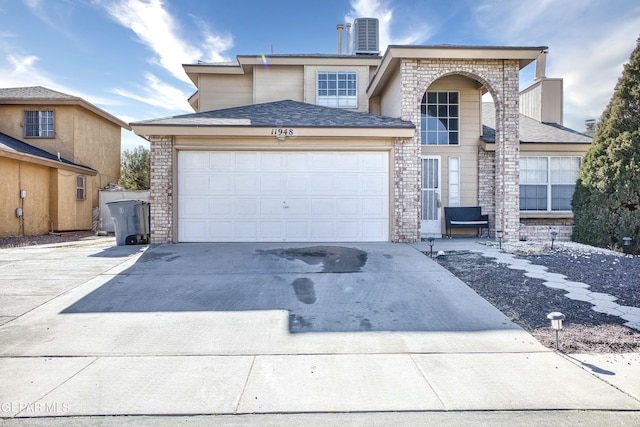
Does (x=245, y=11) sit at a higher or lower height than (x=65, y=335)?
higher

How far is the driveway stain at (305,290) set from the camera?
17.6 feet

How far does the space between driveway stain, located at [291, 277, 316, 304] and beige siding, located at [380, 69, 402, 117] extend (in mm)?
6025

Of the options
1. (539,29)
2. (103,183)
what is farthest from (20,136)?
(539,29)

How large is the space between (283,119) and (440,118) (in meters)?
5.17

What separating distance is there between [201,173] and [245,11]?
24.8 ft

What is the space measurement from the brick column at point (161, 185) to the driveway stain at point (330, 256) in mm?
3136

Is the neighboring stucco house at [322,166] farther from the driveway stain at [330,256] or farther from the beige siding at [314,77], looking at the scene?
the beige siding at [314,77]

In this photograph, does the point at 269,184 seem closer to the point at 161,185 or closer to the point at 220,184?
the point at 220,184

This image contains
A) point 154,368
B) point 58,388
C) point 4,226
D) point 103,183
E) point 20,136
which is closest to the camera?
point 58,388

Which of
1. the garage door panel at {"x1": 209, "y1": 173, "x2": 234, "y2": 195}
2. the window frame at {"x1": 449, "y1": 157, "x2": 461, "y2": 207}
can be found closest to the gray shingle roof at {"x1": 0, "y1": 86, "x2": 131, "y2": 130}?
the garage door panel at {"x1": 209, "y1": 173, "x2": 234, "y2": 195}

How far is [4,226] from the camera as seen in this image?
491 inches

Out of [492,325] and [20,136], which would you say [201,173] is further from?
[20,136]

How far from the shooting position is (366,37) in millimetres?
13961

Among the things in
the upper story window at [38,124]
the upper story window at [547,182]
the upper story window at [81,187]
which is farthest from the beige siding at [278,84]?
the upper story window at [38,124]
